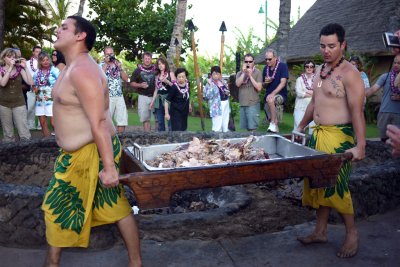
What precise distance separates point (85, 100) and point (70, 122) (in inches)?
9.9

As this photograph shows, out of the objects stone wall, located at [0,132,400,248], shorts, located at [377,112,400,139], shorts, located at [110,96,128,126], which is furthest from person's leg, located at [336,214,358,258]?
shorts, located at [110,96,128,126]

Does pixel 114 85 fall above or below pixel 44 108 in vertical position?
above

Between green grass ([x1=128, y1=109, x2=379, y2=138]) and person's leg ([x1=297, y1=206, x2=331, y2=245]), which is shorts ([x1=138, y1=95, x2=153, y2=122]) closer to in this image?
A: green grass ([x1=128, y1=109, x2=379, y2=138])

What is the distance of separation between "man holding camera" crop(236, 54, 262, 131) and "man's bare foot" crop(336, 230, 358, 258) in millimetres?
4702

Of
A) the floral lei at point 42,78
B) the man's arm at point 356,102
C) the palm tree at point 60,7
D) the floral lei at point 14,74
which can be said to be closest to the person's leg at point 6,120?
the floral lei at point 14,74

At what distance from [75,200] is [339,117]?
2.09 m

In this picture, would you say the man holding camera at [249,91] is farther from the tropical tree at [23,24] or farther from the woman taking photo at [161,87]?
the tropical tree at [23,24]

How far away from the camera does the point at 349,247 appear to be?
366 cm

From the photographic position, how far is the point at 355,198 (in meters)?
4.40

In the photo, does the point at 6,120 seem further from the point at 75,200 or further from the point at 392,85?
the point at 392,85

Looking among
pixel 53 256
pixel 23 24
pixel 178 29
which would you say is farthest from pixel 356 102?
pixel 23 24

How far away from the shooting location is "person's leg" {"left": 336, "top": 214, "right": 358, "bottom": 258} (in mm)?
3643

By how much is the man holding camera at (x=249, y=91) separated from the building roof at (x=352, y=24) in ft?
22.3

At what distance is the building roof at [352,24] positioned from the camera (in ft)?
48.9
